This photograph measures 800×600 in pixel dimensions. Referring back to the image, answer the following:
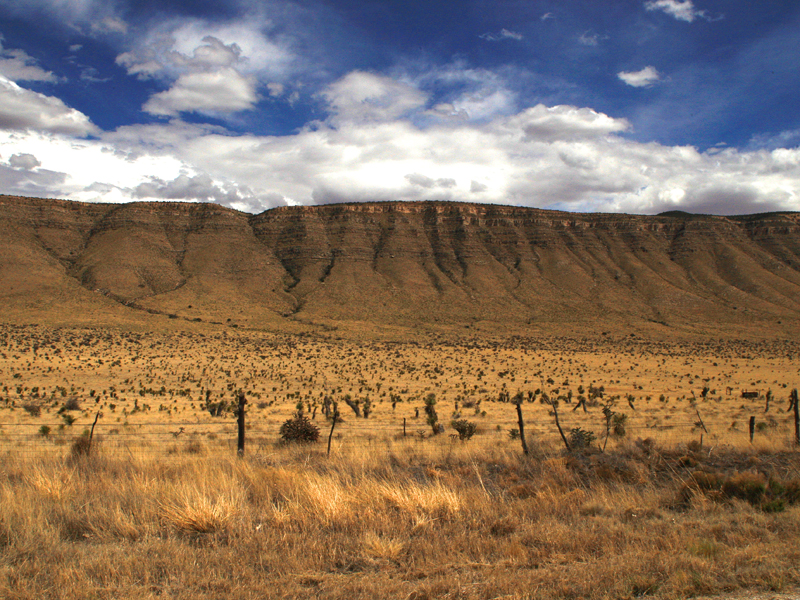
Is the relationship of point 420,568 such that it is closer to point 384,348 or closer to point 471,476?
point 471,476

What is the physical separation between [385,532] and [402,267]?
342 ft

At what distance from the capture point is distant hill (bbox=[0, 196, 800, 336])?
8156cm

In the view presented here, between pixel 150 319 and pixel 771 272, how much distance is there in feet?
415

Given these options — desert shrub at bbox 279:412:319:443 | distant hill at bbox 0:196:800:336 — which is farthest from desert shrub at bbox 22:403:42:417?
distant hill at bbox 0:196:800:336

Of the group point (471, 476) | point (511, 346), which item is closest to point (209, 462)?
point (471, 476)

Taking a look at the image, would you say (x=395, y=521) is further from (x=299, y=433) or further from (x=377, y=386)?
(x=377, y=386)

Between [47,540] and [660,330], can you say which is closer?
[47,540]

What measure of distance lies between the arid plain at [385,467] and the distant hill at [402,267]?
1494 cm

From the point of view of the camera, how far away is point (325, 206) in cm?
13075

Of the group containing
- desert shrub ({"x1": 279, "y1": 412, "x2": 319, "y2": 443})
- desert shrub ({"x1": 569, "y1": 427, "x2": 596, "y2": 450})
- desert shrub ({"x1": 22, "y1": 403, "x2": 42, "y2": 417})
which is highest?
desert shrub ({"x1": 569, "y1": 427, "x2": 596, "y2": 450})

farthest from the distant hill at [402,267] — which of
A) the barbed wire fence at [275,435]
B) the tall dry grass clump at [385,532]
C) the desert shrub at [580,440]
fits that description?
the tall dry grass clump at [385,532]

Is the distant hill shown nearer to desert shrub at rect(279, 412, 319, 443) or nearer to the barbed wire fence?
the barbed wire fence

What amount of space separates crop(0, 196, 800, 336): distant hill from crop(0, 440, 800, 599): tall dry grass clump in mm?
67507

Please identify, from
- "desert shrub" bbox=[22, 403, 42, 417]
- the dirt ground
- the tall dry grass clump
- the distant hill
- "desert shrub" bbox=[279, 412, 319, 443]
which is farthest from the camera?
the distant hill
